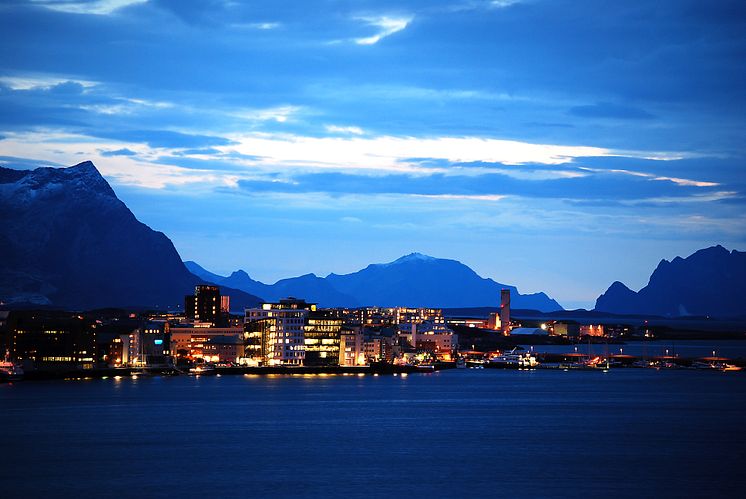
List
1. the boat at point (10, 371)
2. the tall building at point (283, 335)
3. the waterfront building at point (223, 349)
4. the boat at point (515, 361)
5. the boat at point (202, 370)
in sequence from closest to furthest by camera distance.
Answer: the boat at point (10, 371) < the boat at point (202, 370) < the tall building at point (283, 335) < the waterfront building at point (223, 349) < the boat at point (515, 361)

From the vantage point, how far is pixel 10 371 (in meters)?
85.9

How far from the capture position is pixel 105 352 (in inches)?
3839

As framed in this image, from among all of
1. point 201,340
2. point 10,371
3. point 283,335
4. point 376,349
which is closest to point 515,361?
point 376,349

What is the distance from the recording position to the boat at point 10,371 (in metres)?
84.4

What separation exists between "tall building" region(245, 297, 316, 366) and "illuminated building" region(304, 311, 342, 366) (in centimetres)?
48

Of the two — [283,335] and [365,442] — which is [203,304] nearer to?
[283,335]

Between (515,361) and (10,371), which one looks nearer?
(10,371)

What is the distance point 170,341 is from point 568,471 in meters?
75.4

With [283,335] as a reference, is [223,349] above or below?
below

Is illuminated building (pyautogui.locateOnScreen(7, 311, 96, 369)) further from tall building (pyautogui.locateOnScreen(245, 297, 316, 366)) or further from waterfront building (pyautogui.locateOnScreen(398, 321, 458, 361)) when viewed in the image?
waterfront building (pyautogui.locateOnScreen(398, 321, 458, 361))

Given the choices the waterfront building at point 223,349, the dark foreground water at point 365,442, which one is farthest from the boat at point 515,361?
the dark foreground water at point 365,442

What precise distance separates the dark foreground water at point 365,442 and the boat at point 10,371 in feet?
21.8

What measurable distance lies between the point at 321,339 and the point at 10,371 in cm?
2613

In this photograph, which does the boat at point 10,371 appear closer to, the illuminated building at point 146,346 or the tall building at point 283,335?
the illuminated building at point 146,346
